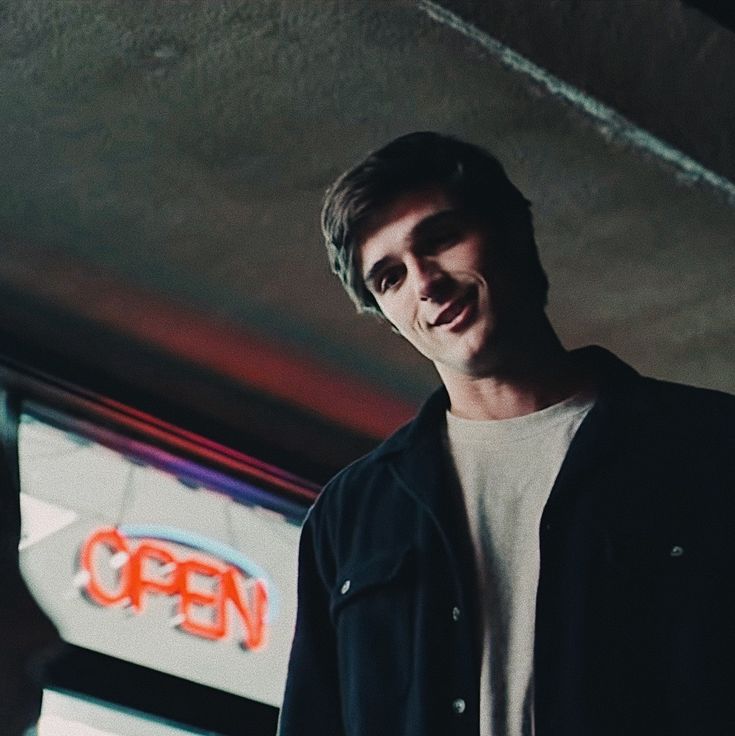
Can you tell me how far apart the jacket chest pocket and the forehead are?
54 centimetres

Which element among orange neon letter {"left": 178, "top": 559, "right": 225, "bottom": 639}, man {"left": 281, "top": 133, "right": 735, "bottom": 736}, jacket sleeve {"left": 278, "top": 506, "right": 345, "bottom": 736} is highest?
man {"left": 281, "top": 133, "right": 735, "bottom": 736}

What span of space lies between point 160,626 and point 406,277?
0.88 metres

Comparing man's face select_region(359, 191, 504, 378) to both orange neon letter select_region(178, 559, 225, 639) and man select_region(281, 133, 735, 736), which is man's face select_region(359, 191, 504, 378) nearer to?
man select_region(281, 133, 735, 736)

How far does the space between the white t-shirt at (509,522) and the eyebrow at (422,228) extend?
11.7 inches

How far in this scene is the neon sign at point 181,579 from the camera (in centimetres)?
268

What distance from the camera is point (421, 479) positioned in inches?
89.7

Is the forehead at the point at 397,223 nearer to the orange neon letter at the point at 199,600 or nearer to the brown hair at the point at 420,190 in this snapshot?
the brown hair at the point at 420,190

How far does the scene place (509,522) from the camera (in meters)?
2.17

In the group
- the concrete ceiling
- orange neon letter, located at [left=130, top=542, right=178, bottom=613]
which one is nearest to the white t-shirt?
the concrete ceiling

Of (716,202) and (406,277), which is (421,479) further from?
(716,202)

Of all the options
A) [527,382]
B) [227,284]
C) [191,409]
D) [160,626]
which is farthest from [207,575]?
[527,382]

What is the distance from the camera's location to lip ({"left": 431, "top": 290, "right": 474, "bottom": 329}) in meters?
2.35

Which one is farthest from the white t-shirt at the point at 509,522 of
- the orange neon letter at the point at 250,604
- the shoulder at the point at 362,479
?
the orange neon letter at the point at 250,604

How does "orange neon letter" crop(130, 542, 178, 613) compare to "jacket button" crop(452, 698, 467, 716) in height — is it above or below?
below
